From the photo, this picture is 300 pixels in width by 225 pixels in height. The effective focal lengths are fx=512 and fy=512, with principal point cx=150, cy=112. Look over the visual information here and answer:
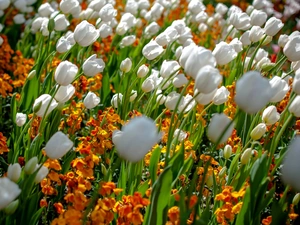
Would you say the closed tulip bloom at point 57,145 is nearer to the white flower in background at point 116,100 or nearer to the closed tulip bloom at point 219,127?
the closed tulip bloom at point 219,127

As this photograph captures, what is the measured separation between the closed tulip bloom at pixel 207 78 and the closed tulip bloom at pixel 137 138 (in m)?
0.26

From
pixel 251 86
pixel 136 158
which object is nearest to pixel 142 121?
pixel 136 158

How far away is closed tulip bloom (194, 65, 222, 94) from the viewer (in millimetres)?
1508

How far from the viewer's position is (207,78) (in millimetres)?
1513

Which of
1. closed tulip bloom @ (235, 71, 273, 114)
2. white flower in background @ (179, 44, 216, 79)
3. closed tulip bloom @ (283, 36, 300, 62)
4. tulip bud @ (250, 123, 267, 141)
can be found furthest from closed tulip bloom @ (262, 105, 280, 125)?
closed tulip bloom @ (235, 71, 273, 114)

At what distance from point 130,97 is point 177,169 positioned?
730 mm

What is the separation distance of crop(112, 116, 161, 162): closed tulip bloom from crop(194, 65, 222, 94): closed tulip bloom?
10.4 inches

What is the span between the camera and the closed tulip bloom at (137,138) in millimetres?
1320

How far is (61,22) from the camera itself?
9.00 ft

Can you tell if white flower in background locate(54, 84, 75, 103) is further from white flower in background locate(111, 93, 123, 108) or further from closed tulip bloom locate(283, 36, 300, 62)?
closed tulip bloom locate(283, 36, 300, 62)

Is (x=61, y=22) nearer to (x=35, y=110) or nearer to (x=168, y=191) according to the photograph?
(x=35, y=110)

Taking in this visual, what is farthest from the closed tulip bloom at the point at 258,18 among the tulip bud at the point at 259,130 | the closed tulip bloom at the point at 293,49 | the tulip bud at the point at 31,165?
the tulip bud at the point at 31,165

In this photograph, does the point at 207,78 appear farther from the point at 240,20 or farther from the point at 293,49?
the point at 240,20

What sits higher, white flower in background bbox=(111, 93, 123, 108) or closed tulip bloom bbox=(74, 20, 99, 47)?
closed tulip bloom bbox=(74, 20, 99, 47)
